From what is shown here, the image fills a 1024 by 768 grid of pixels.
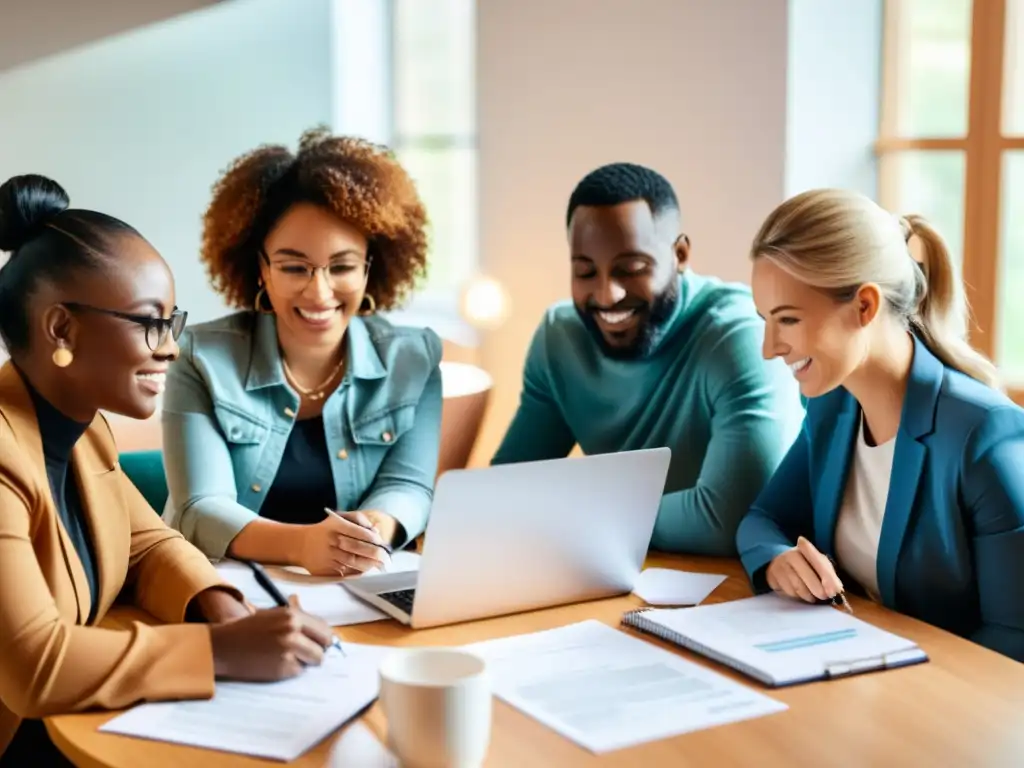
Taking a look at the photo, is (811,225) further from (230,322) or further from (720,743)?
(230,322)

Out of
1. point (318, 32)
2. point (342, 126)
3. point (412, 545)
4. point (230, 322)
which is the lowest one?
point (412, 545)

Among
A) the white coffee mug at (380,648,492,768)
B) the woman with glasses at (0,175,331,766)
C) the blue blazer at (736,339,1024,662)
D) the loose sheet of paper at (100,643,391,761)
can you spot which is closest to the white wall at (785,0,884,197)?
the blue blazer at (736,339,1024,662)

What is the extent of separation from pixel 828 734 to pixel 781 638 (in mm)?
239

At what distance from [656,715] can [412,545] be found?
0.75 metres

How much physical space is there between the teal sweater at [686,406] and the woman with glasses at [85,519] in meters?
0.69

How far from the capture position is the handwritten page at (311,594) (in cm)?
141

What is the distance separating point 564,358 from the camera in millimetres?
2080

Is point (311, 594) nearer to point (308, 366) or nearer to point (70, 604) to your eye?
point (70, 604)

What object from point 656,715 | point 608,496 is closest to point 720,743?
point 656,715

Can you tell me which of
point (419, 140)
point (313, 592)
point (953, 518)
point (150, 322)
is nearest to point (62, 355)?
point (150, 322)

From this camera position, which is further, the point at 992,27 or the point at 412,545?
the point at 992,27

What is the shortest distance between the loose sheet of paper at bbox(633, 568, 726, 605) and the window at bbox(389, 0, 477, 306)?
9.57ft

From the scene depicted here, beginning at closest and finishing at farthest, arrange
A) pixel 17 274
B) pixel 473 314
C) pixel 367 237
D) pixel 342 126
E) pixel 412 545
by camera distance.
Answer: pixel 17 274
pixel 412 545
pixel 367 237
pixel 473 314
pixel 342 126

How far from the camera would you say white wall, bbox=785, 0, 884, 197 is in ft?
10.3
